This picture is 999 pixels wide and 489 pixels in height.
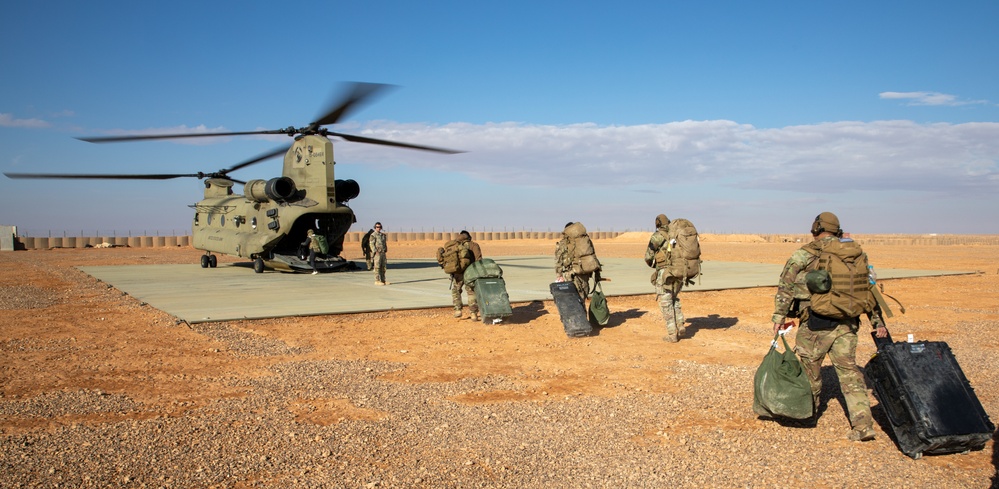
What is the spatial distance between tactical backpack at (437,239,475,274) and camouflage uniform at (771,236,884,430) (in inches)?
240

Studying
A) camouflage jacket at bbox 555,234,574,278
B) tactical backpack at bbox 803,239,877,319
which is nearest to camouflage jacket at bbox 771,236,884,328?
tactical backpack at bbox 803,239,877,319

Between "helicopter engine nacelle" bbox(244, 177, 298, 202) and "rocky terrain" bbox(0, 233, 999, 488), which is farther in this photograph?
"helicopter engine nacelle" bbox(244, 177, 298, 202)

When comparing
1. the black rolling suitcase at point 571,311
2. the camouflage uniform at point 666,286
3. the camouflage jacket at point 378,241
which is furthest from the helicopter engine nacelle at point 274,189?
the camouflage uniform at point 666,286

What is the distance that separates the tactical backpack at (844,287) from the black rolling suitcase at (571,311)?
4638 millimetres

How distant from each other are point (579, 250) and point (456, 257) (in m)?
1.97

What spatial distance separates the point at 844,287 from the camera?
5.33 metres

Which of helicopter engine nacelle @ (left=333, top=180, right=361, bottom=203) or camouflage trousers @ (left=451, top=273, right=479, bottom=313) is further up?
helicopter engine nacelle @ (left=333, top=180, right=361, bottom=203)

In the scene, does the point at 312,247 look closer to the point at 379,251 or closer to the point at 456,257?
the point at 379,251

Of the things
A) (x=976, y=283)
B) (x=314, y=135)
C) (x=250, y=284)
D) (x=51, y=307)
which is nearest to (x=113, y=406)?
(x=51, y=307)

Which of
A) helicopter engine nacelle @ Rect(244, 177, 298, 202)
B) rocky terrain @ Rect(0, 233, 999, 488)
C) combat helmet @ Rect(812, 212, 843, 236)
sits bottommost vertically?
rocky terrain @ Rect(0, 233, 999, 488)

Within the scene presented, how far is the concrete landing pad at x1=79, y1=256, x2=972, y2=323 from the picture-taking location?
12.6 meters

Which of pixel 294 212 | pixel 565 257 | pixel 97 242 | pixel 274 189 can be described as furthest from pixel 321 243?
pixel 97 242

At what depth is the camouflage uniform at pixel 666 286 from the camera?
931cm

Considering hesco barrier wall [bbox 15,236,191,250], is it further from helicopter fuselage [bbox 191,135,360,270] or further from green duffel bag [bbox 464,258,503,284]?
green duffel bag [bbox 464,258,503,284]
